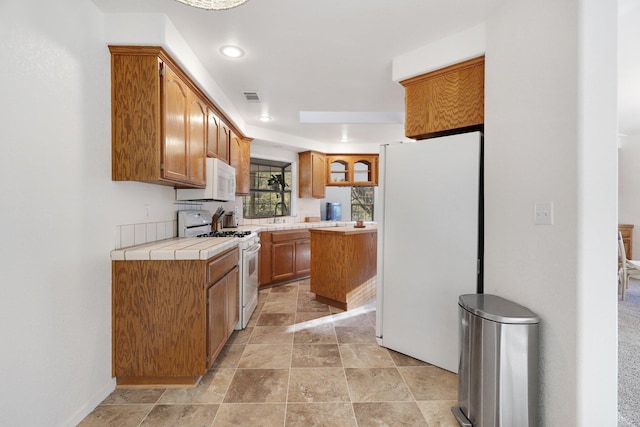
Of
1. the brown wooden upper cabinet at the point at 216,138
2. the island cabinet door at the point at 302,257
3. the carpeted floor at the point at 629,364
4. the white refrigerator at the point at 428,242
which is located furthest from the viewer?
the island cabinet door at the point at 302,257

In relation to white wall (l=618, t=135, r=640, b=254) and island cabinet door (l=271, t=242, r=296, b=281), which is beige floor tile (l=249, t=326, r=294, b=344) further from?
white wall (l=618, t=135, r=640, b=254)

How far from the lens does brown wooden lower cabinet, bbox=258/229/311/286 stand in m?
4.17

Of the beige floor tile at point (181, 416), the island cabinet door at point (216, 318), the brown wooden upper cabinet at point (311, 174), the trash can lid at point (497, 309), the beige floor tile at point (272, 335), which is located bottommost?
the beige floor tile at point (181, 416)

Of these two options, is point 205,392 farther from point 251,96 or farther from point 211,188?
point 251,96

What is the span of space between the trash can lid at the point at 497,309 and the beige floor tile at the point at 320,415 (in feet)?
2.99

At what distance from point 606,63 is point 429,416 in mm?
1990

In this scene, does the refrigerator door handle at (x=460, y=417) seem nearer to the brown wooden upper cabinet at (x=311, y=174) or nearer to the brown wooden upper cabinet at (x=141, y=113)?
the brown wooden upper cabinet at (x=141, y=113)

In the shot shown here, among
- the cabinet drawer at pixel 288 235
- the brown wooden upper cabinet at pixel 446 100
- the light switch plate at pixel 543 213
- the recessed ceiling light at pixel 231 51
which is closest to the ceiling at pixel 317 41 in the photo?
the recessed ceiling light at pixel 231 51

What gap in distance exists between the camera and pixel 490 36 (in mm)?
1888

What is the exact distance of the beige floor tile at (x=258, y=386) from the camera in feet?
5.85

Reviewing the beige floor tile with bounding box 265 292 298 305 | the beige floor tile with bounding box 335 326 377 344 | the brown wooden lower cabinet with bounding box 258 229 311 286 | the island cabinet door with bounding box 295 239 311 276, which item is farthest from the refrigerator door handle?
the island cabinet door with bounding box 295 239 311 276

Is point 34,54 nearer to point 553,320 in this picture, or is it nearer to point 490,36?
point 490,36

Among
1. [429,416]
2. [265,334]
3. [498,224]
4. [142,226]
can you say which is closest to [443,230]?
[498,224]

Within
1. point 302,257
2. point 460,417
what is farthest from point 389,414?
point 302,257
